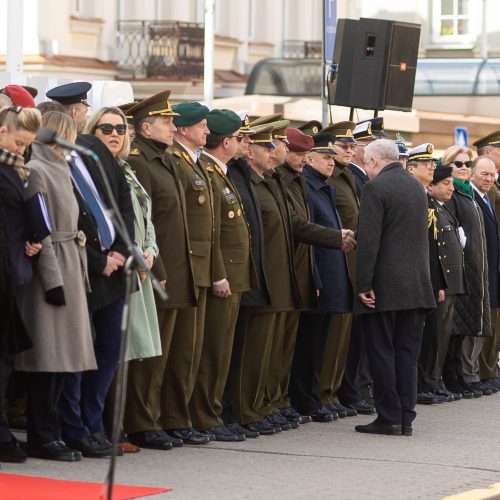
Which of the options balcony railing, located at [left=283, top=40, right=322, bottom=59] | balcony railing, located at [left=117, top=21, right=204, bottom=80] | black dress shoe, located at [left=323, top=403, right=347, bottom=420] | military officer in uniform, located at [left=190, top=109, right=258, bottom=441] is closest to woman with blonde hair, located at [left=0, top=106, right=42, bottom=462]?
military officer in uniform, located at [left=190, top=109, right=258, bottom=441]

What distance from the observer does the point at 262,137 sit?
12.3m

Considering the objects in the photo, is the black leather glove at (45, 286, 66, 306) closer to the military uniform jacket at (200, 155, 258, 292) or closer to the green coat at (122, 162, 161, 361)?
the green coat at (122, 162, 161, 361)

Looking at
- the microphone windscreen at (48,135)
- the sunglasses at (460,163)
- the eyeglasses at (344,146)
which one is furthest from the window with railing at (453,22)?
the microphone windscreen at (48,135)

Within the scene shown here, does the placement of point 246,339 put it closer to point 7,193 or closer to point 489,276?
point 7,193

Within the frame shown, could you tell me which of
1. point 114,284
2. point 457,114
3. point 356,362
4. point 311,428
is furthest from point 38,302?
point 457,114

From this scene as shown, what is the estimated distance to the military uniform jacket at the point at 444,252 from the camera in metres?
14.1

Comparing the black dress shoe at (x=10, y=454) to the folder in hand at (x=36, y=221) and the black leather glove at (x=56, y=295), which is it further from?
the folder in hand at (x=36, y=221)

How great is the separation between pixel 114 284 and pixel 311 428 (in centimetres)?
255

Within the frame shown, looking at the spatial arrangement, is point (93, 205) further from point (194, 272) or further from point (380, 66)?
point (380, 66)

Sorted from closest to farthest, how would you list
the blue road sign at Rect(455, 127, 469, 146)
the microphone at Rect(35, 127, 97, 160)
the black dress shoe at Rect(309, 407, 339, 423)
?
the microphone at Rect(35, 127, 97, 160)
the black dress shoe at Rect(309, 407, 339, 423)
the blue road sign at Rect(455, 127, 469, 146)

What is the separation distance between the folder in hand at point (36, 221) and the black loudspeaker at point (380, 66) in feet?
24.7

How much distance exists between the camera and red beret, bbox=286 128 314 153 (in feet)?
42.1

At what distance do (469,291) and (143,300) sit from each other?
4.84 m

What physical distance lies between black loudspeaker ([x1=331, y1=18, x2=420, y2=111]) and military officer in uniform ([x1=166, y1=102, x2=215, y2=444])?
19.1 ft
